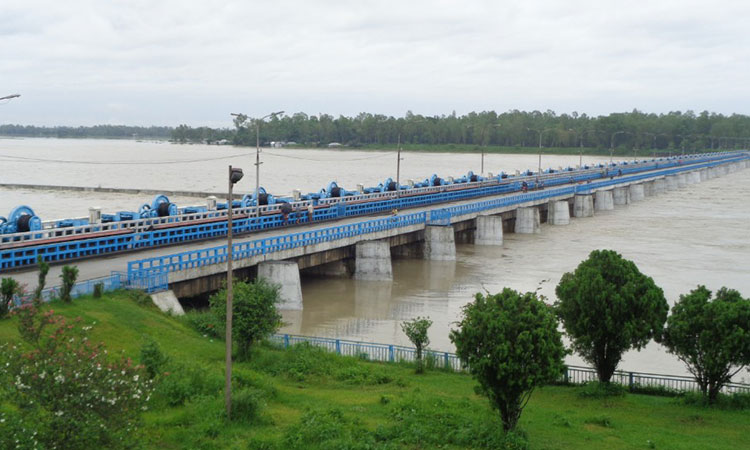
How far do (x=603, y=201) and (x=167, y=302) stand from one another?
7143 centimetres

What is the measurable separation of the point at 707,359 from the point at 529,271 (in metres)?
28.6

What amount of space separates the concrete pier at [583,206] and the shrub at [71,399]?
74.2 meters

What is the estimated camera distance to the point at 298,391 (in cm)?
1969

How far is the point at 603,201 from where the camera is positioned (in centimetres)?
8912

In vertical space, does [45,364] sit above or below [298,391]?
above

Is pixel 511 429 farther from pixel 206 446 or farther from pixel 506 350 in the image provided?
pixel 206 446

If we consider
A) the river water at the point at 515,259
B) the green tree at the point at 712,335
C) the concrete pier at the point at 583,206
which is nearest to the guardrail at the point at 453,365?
the green tree at the point at 712,335

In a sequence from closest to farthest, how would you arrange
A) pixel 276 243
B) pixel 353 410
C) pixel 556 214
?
pixel 353 410, pixel 276 243, pixel 556 214

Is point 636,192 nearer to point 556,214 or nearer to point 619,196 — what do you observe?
point 619,196

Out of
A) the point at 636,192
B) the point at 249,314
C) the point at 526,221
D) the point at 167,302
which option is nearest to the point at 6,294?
the point at 249,314

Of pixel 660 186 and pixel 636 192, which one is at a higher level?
pixel 660 186

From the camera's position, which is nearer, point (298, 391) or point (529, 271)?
point (298, 391)

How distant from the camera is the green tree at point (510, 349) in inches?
613

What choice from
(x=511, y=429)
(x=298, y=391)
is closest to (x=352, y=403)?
(x=298, y=391)
